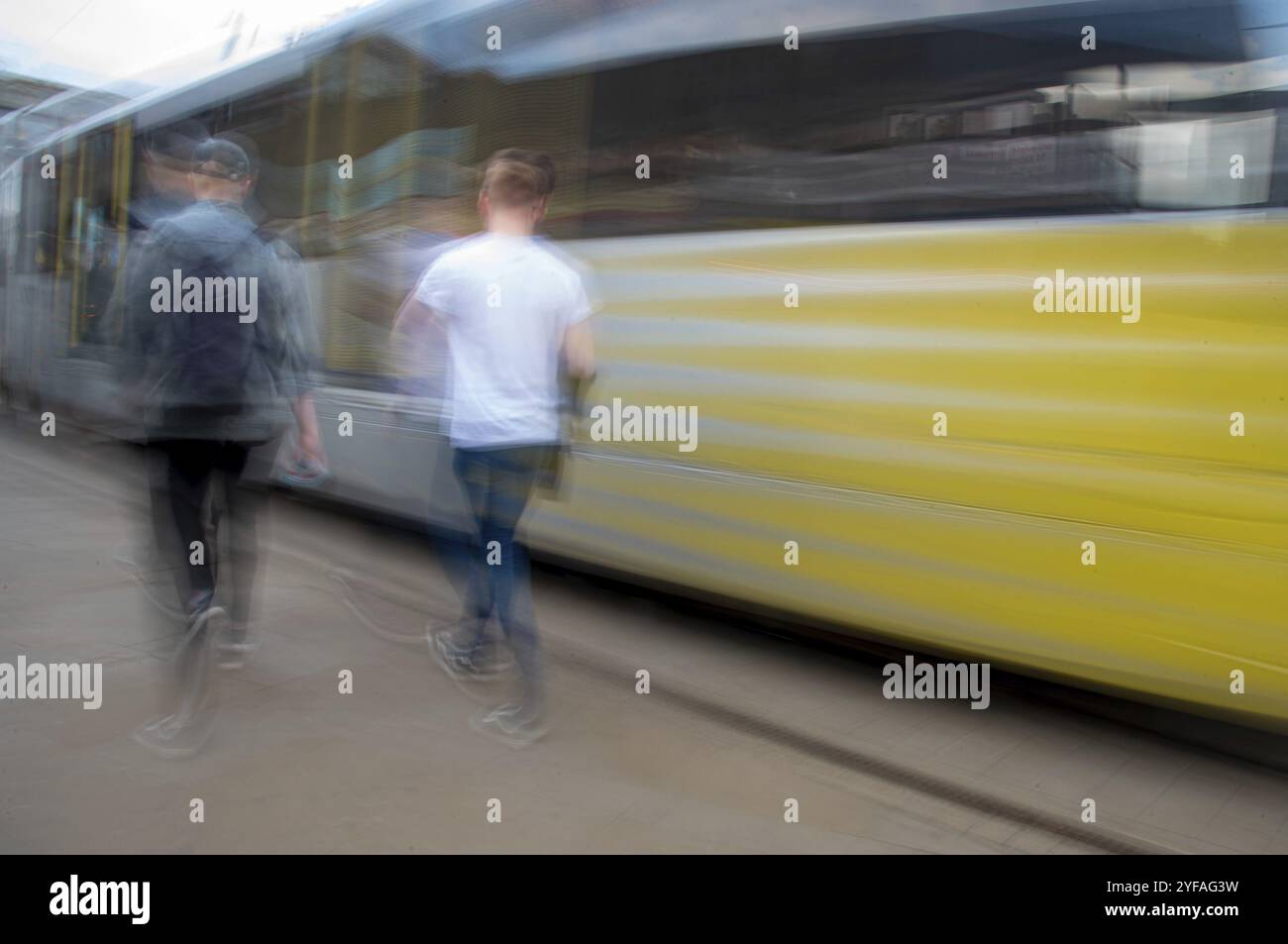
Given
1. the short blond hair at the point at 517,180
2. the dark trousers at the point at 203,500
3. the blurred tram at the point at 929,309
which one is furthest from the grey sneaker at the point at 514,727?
the short blond hair at the point at 517,180

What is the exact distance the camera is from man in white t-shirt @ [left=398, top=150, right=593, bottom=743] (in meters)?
3.88

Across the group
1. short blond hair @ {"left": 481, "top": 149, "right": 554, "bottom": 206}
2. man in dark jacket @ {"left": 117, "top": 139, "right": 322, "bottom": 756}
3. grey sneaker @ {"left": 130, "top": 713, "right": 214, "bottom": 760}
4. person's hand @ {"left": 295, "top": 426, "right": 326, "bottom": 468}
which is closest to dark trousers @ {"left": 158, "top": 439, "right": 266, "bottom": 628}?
man in dark jacket @ {"left": 117, "top": 139, "right": 322, "bottom": 756}

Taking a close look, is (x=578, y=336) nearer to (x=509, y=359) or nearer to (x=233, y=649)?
(x=509, y=359)

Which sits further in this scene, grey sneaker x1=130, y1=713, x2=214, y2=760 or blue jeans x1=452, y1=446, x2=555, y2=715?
blue jeans x1=452, y1=446, x2=555, y2=715

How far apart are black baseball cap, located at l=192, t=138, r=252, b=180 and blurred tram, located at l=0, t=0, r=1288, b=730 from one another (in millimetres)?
459

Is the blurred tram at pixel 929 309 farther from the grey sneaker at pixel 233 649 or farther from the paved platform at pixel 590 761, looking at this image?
the grey sneaker at pixel 233 649

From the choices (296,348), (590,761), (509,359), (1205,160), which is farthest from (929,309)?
(296,348)

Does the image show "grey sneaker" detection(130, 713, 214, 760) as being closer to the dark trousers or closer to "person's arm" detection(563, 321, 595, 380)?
the dark trousers

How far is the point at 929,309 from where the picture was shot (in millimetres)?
4270

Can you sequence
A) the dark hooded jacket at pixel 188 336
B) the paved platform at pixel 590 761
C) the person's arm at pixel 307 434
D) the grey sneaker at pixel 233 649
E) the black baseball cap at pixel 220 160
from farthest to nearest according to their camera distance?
the grey sneaker at pixel 233 649, the person's arm at pixel 307 434, the black baseball cap at pixel 220 160, the dark hooded jacket at pixel 188 336, the paved platform at pixel 590 761

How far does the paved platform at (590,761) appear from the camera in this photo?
3.37m

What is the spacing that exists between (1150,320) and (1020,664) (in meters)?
1.27

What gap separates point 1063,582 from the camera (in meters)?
4.01

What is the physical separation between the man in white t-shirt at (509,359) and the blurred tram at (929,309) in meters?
0.41
